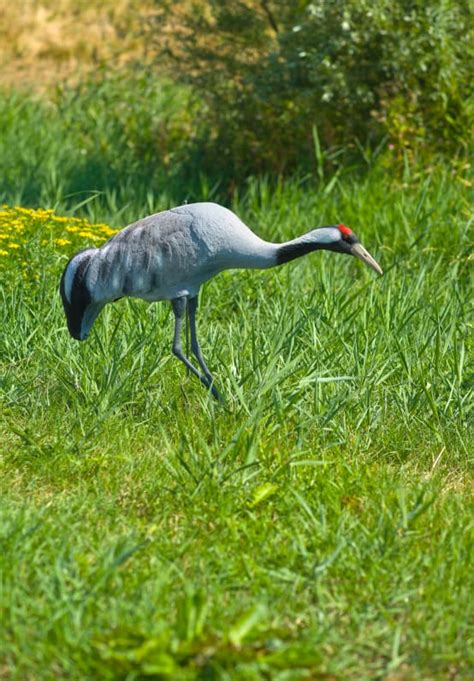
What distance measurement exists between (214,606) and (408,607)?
22.3 inches

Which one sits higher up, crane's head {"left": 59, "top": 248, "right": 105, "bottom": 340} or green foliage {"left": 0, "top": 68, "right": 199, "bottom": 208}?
crane's head {"left": 59, "top": 248, "right": 105, "bottom": 340}

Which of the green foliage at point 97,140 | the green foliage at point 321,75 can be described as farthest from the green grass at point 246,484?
the green foliage at point 97,140

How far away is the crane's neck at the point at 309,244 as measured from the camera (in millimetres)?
4484

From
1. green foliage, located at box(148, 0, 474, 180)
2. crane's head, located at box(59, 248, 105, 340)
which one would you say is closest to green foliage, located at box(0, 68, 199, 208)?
green foliage, located at box(148, 0, 474, 180)

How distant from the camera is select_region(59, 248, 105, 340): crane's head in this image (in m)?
4.54

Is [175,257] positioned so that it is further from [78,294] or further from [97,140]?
[97,140]

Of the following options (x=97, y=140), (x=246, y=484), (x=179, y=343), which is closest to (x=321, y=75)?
(x=97, y=140)

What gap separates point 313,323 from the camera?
5.15 meters

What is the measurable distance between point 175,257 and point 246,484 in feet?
3.03

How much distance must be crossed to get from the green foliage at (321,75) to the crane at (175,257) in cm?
309

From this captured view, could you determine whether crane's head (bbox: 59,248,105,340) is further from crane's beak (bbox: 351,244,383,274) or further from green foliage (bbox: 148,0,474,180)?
green foliage (bbox: 148,0,474,180)

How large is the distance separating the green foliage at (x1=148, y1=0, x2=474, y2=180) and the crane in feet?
10.1

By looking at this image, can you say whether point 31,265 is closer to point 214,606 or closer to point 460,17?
point 214,606

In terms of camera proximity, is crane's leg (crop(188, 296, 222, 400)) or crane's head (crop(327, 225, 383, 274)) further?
crane's leg (crop(188, 296, 222, 400))
